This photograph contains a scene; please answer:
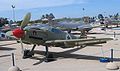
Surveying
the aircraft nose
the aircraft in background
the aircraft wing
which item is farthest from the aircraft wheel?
the aircraft nose

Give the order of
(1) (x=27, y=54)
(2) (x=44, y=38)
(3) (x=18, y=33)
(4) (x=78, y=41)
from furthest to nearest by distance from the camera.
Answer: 1. (1) (x=27, y=54)
2. (2) (x=44, y=38)
3. (4) (x=78, y=41)
4. (3) (x=18, y=33)

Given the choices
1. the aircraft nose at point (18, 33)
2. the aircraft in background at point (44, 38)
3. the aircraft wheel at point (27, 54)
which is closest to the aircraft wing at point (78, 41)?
the aircraft in background at point (44, 38)

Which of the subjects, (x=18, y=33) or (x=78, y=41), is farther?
(x=78, y=41)

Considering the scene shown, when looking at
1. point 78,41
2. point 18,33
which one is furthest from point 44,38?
point 78,41

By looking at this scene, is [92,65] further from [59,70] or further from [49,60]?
[49,60]

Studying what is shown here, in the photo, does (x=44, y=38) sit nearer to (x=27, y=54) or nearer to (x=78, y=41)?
(x=78, y=41)

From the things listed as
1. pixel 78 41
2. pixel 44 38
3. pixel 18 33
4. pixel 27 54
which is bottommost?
pixel 27 54

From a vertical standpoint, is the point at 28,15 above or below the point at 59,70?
above

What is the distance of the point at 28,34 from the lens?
16.7 metres

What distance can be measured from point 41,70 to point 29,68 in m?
0.96

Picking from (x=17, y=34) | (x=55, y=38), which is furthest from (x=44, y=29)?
(x=17, y=34)

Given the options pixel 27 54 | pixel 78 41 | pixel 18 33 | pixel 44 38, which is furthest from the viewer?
pixel 27 54

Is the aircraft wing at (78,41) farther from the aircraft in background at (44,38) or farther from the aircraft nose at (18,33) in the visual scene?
the aircraft nose at (18,33)

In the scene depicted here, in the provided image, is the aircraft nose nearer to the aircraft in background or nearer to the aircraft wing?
the aircraft in background
